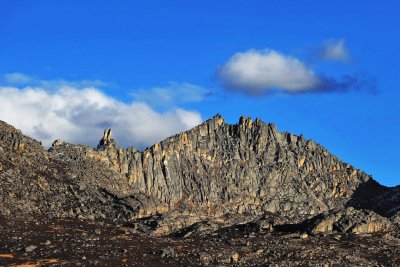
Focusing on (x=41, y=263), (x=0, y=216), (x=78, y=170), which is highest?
(x=78, y=170)

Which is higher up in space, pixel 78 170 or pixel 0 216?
pixel 78 170

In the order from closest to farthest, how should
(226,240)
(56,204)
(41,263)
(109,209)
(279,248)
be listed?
1. (41,263)
2. (279,248)
3. (226,240)
4. (56,204)
5. (109,209)

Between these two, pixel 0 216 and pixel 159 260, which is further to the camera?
pixel 0 216

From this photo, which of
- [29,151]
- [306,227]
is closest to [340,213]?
[306,227]

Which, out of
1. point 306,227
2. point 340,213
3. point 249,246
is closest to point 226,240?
point 249,246

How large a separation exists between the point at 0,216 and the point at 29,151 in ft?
130

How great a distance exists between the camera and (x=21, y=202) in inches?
6073

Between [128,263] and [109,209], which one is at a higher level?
[109,209]

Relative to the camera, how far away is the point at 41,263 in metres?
108

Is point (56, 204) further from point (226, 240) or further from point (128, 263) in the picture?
point (128, 263)

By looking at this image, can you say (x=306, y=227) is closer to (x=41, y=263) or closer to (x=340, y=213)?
Result: (x=340, y=213)

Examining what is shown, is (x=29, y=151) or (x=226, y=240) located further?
(x=29, y=151)

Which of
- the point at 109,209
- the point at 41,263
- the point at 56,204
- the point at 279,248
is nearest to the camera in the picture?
the point at 41,263

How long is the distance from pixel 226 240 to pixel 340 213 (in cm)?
3548
